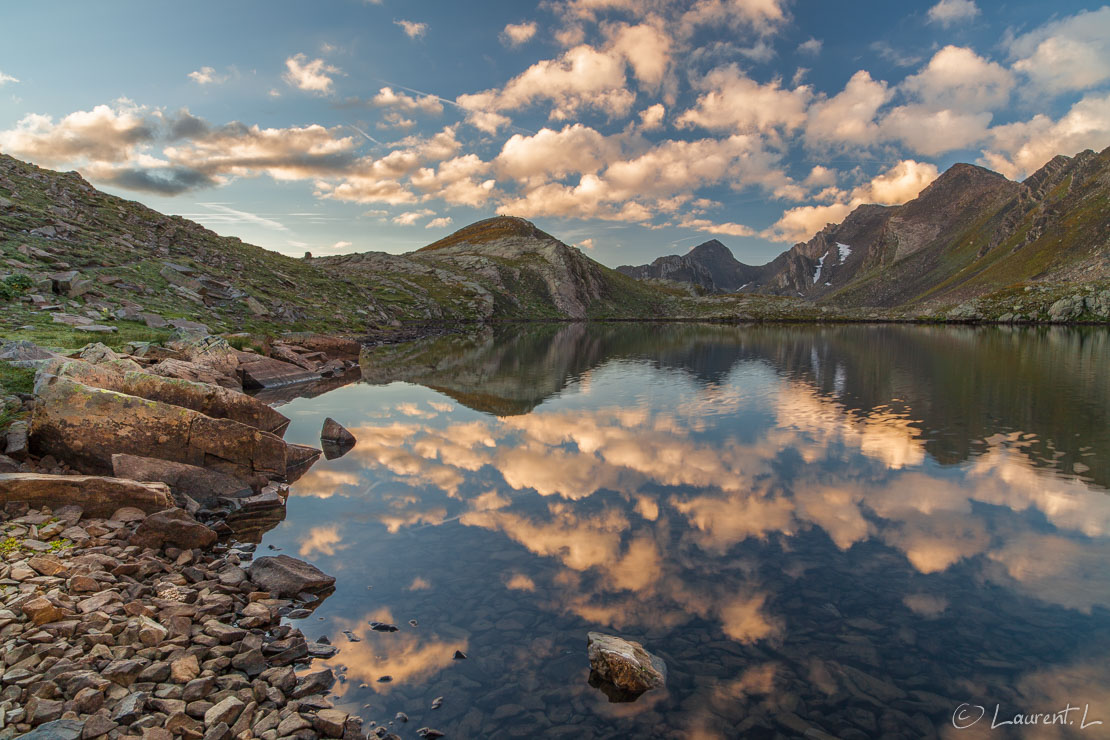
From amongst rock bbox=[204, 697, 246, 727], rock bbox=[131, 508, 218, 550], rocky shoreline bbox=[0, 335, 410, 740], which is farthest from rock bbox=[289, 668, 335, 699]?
rock bbox=[131, 508, 218, 550]

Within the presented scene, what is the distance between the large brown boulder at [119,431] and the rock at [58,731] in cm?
1315

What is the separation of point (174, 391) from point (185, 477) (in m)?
5.47

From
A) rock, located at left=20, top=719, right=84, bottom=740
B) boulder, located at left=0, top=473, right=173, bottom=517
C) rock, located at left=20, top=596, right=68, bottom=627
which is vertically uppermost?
boulder, located at left=0, top=473, right=173, bottom=517

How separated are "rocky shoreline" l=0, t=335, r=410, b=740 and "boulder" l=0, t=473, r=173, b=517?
4 centimetres

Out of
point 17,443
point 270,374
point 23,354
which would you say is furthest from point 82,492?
point 270,374

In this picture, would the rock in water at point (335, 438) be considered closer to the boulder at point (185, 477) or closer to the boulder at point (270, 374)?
the boulder at point (185, 477)

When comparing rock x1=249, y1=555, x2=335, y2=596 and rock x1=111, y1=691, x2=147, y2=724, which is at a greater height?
rock x1=111, y1=691, x2=147, y2=724

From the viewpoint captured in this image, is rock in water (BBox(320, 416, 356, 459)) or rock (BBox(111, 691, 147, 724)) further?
rock in water (BBox(320, 416, 356, 459))

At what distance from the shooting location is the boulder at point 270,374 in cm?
4278

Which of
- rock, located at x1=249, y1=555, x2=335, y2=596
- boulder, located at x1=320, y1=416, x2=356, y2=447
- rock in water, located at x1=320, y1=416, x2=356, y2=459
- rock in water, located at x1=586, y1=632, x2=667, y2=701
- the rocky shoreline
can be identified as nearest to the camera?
the rocky shoreline

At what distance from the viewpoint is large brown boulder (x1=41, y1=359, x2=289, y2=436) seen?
1995 cm

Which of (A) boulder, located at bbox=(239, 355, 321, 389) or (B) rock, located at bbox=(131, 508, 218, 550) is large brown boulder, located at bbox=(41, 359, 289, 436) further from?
(A) boulder, located at bbox=(239, 355, 321, 389)

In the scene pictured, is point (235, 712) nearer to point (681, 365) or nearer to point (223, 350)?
point (223, 350)

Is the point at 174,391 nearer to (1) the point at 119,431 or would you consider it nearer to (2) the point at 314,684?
(1) the point at 119,431
